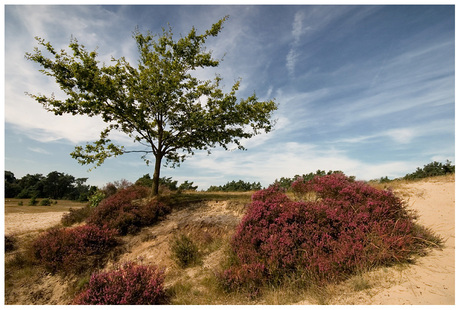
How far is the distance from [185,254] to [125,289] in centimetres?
257

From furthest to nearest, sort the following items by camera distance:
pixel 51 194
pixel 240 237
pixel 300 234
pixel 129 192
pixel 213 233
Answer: pixel 51 194, pixel 129 192, pixel 213 233, pixel 240 237, pixel 300 234

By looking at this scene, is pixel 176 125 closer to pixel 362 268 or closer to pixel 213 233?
pixel 213 233

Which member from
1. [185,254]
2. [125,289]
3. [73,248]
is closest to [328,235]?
[185,254]

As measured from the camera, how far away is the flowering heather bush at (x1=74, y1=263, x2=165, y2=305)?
5.18m

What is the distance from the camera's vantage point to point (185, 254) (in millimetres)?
7738

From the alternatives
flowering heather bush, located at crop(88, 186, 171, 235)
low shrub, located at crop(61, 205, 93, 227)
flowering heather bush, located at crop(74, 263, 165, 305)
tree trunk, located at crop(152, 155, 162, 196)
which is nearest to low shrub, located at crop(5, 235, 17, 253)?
low shrub, located at crop(61, 205, 93, 227)

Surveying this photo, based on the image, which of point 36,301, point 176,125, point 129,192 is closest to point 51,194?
point 129,192

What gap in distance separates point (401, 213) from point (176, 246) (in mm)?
7307

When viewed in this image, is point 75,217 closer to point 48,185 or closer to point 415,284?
point 415,284

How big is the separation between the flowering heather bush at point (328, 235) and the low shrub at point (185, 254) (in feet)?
5.78

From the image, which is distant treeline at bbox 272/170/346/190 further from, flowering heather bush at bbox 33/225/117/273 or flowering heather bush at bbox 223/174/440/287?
flowering heather bush at bbox 33/225/117/273

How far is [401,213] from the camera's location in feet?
22.3

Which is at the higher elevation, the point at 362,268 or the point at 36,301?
the point at 362,268

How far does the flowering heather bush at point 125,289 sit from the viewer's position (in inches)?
204
